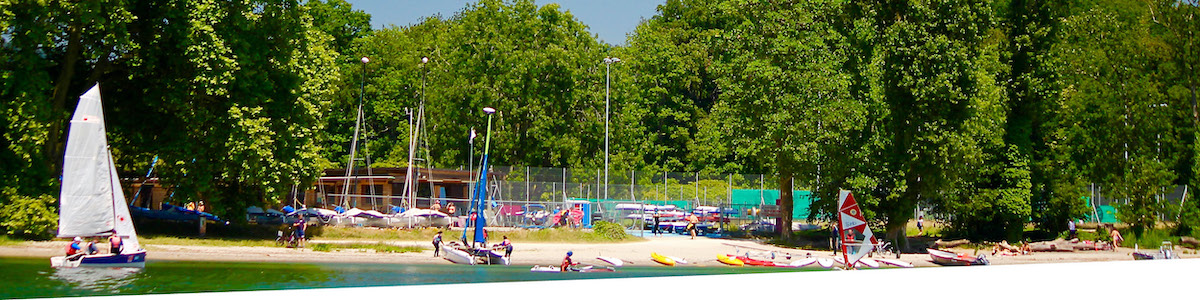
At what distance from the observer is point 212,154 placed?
17266 millimetres

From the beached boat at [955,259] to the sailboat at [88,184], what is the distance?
14753 millimetres

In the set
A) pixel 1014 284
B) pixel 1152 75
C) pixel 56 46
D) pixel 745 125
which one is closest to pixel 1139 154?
pixel 1152 75

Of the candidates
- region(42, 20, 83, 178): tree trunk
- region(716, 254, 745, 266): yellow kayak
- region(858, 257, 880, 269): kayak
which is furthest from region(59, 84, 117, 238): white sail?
region(858, 257, 880, 269): kayak

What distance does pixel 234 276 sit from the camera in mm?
14586

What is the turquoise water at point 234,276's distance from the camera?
40.9 feet

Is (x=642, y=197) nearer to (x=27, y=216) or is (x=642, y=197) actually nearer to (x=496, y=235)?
(x=496, y=235)

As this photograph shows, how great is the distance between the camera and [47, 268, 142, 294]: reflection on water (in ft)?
41.5

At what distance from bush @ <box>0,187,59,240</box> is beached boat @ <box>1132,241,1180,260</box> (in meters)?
Answer: 18.9

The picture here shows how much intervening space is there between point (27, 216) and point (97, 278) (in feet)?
5.51

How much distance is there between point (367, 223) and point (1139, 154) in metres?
16.2

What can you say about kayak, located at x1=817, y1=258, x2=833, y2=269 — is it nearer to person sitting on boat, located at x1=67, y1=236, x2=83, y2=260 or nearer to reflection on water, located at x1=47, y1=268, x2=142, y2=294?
reflection on water, located at x1=47, y1=268, x2=142, y2=294

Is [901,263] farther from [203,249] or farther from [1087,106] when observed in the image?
[203,249]

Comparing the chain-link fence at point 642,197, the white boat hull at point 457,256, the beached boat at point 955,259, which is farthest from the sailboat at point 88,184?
the beached boat at point 955,259

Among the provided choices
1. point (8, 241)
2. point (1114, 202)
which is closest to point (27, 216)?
point (8, 241)
